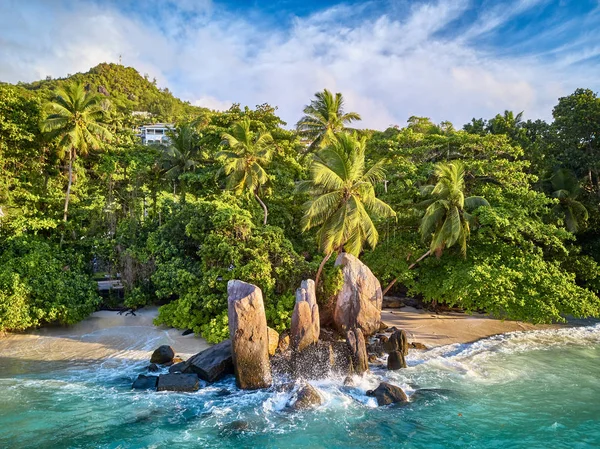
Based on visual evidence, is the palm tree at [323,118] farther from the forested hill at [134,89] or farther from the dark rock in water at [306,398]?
the forested hill at [134,89]

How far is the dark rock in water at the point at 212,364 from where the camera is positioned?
47.6ft

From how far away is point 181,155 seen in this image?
27.8 meters

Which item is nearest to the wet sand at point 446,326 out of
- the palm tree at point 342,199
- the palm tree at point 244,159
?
the palm tree at point 342,199

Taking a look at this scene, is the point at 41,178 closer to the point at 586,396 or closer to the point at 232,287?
the point at 232,287

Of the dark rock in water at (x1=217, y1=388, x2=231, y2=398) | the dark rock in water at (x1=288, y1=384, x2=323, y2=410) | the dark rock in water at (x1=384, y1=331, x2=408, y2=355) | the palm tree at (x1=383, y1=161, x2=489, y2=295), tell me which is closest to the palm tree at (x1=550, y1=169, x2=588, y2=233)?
the palm tree at (x1=383, y1=161, x2=489, y2=295)

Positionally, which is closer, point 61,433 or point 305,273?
point 61,433

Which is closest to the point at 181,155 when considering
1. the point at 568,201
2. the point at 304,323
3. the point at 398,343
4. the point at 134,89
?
the point at 304,323

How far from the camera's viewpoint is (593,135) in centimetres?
2575

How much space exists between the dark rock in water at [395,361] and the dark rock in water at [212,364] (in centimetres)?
629

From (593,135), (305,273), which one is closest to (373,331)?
(305,273)

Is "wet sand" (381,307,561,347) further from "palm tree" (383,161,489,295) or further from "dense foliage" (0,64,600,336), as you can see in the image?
"palm tree" (383,161,489,295)

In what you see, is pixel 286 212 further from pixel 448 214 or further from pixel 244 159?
pixel 448 214

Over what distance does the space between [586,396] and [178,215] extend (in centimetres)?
1961

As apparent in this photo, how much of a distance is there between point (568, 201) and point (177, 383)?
24.7 m
